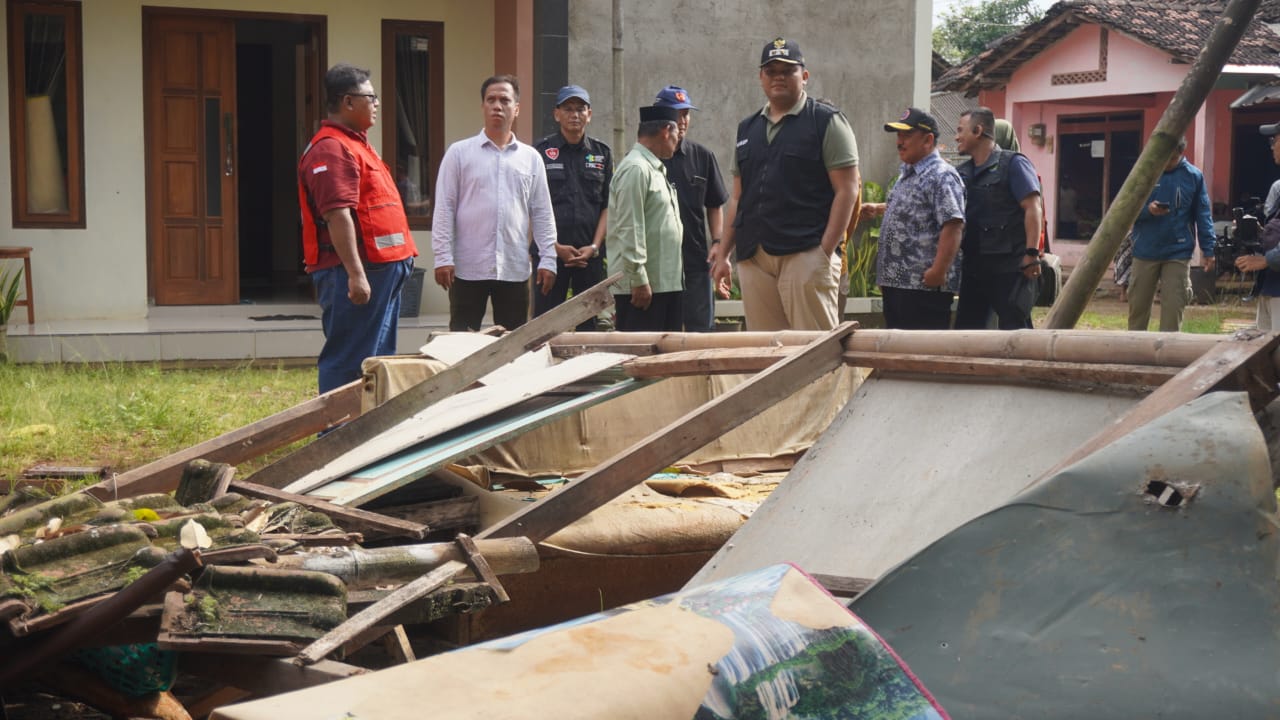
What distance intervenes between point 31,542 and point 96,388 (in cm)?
576

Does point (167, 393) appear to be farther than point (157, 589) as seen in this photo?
Yes

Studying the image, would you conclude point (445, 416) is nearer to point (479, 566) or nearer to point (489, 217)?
point (479, 566)

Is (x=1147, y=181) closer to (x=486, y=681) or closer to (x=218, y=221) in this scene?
(x=486, y=681)

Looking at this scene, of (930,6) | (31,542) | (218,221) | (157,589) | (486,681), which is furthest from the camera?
(930,6)

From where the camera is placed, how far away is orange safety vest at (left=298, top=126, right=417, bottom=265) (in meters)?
6.13

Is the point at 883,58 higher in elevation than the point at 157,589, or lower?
higher

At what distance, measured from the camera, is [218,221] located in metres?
11.4

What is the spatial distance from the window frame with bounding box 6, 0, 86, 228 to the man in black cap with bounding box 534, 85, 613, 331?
4710 millimetres

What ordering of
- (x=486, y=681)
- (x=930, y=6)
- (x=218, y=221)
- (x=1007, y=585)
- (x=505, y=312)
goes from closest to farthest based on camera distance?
(x=486, y=681), (x=1007, y=585), (x=505, y=312), (x=218, y=221), (x=930, y=6)

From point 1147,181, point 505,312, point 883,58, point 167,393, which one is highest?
point 883,58

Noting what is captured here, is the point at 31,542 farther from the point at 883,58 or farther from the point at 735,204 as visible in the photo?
the point at 883,58

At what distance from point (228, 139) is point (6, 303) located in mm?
2487

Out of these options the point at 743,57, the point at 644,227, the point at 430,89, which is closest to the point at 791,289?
the point at 644,227

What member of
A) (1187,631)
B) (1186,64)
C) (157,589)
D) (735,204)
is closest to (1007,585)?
(1187,631)
